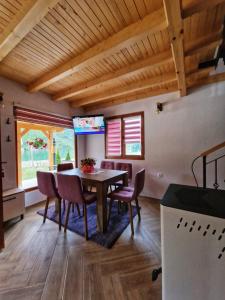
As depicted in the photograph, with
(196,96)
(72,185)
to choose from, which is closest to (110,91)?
(196,96)

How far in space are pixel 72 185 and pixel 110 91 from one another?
7.88 feet

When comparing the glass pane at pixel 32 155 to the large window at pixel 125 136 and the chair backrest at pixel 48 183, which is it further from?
the large window at pixel 125 136

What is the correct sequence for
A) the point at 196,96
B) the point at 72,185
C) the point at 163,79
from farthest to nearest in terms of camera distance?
the point at 196,96, the point at 163,79, the point at 72,185

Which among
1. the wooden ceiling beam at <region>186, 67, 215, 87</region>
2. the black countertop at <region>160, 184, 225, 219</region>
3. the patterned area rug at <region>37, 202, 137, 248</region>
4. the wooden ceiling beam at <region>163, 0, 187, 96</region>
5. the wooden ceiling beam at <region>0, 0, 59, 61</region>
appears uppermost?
the wooden ceiling beam at <region>186, 67, 215, 87</region>

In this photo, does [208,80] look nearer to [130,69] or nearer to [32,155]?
[130,69]

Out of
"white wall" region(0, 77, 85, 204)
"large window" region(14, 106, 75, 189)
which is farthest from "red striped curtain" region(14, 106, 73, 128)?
"white wall" region(0, 77, 85, 204)

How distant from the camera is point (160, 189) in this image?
11.8 ft

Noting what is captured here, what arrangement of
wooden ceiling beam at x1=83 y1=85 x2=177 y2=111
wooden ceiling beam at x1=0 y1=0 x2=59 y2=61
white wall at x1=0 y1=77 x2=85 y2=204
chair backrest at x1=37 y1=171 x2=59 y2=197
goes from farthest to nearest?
wooden ceiling beam at x1=83 y1=85 x2=177 y2=111
white wall at x1=0 y1=77 x2=85 y2=204
chair backrest at x1=37 y1=171 x2=59 y2=197
wooden ceiling beam at x1=0 y1=0 x2=59 y2=61

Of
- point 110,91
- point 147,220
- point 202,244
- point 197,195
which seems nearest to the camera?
point 202,244

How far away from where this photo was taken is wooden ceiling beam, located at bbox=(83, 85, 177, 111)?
3430 mm

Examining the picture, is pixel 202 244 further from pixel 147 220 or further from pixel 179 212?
pixel 147 220

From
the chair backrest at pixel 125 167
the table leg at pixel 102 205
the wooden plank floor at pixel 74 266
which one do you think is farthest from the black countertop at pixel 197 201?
the chair backrest at pixel 125 167

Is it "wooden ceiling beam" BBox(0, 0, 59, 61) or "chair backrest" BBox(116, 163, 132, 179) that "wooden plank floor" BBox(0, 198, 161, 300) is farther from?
"wooden ceiling beam" BBox(0, 0, 59, 61)

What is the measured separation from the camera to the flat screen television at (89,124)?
13.3 ft
